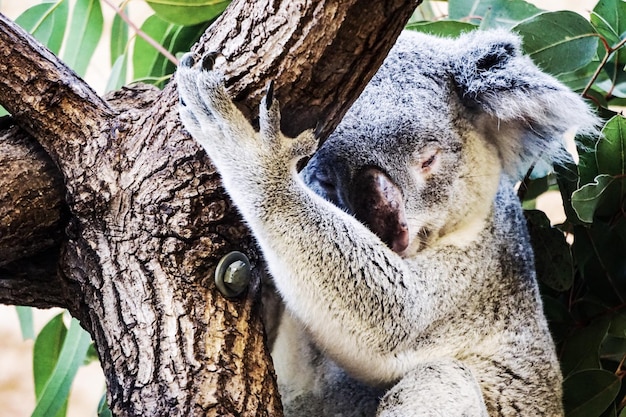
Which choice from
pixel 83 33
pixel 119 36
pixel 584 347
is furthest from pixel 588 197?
pixel 119 36

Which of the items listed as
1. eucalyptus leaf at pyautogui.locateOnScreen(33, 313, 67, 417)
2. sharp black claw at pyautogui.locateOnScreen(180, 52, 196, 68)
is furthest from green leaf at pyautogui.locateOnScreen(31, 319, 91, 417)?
sharp black claw at pyautogui.locateOnScreen(180, 52, 196, 68)

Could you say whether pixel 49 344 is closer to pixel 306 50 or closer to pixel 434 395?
pixel 434 395

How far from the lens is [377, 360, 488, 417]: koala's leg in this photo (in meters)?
1.78

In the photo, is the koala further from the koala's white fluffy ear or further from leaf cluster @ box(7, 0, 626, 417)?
leaf cluster @ box(7, 0, 626, 417)

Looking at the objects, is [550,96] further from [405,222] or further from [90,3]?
[90,3]

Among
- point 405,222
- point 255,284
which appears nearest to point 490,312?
point 405,222

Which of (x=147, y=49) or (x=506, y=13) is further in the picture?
(x=147, y=49)

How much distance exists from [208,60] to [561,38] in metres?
1.28

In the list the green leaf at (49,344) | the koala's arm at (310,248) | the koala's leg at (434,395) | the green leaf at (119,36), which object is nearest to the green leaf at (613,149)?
the koala's arm at (310,248)

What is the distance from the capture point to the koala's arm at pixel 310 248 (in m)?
1.59

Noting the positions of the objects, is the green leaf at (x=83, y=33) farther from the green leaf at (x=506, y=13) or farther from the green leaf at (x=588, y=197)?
the green leaf at (x=588, y=197)

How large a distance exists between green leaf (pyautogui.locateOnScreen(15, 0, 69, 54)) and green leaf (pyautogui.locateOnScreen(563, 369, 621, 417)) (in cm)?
203

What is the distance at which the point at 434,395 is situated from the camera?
1.81m

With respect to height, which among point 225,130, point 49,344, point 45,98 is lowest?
point 49,344
